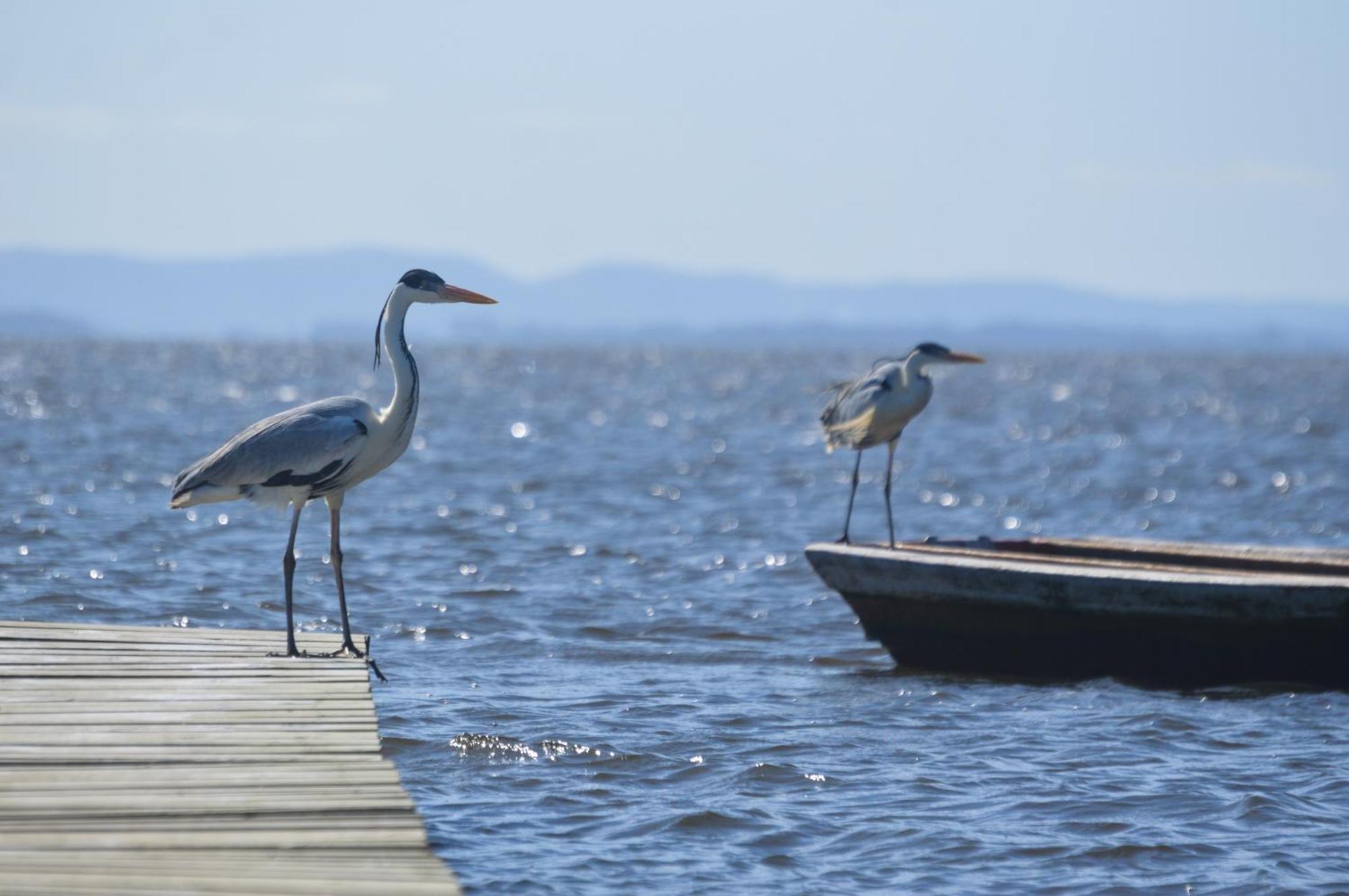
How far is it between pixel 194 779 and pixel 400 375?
3.27 m

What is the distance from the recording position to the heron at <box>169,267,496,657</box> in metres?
8.66

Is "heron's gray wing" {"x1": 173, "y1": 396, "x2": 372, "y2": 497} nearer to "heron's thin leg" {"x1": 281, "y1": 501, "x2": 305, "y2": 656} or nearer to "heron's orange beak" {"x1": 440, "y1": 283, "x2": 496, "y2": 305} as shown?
"heron's thin leg" {"x1": 281, "y1": 501, "x2": 305, "y2": 656}

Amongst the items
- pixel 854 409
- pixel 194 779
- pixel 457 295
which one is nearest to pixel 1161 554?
pixel 854 409

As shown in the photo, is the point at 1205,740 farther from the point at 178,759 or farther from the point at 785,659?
the point at 178,759

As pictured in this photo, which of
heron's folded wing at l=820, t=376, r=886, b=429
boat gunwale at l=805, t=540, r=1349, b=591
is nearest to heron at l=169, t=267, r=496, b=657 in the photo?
boat gunwale at l=805, t=540, r=1349, b=591

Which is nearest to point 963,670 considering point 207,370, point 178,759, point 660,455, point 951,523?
point 178,759

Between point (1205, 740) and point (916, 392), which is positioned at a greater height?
point (916, 392)

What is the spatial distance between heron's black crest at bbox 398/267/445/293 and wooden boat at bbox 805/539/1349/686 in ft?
11.1

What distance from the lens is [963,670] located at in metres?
11.1

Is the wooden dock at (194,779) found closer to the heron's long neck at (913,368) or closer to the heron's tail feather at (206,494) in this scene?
the heron's tail feather at (206,494)

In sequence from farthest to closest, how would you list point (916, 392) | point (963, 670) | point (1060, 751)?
1. point (916, 392)
2. point (963, 670)
3. point (1060, 751)

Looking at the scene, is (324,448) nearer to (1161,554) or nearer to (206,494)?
(206,494)

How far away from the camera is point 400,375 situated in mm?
8852

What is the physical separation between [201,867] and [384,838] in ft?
1.81
